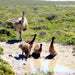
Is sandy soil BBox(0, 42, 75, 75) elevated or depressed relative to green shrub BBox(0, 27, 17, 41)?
depressed

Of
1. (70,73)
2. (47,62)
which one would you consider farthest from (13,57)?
(70,73)

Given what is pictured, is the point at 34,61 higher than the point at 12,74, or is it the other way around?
the point at 12,74

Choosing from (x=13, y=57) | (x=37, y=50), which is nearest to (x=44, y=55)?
(x=37, y=50)

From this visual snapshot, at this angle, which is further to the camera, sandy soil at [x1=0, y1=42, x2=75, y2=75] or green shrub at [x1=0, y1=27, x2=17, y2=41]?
green shrub at [x1=0, y1=27, x2=17, y2=41]

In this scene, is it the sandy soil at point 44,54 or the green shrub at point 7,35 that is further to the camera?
the green shrub at point 7,35

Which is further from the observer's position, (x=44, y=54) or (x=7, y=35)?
(x=7, y=35)

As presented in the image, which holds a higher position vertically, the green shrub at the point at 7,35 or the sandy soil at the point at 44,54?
the green shrub at the point at 7,35

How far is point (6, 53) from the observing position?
10.5 metres

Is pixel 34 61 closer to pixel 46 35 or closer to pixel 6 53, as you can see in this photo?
pixel 6 53

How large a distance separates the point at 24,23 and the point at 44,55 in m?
3.80

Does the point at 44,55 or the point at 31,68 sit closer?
the point at 31,68

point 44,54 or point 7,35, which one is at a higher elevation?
point 7,35

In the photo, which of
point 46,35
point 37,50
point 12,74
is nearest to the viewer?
point 12,74

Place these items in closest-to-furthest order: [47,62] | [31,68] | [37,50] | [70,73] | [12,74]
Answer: [12,74], [70,73], [31,68], [47,62], [37,50]
